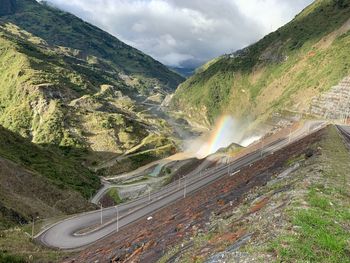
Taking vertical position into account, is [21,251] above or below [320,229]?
below

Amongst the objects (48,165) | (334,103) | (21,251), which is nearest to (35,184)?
(48,165)

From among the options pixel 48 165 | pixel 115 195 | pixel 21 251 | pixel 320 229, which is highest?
pixel 48 165

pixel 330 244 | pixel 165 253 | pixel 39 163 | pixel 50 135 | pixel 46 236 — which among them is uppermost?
pixel 50 135

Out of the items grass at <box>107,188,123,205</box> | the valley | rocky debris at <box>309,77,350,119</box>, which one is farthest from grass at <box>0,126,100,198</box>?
rocky debris at <box>309,77,350,119</box>

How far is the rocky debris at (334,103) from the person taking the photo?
4911 inches

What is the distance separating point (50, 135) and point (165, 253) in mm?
169335

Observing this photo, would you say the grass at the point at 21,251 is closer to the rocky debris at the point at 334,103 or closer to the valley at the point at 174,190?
the valley at the point at 174,190

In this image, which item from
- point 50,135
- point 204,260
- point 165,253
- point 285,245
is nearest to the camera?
point 285,245

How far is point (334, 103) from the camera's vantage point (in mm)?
132875

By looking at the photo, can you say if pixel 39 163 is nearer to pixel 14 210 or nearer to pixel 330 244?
pixel 14 210

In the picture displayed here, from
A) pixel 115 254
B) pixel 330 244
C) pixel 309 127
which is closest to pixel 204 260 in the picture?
pixel 330 244

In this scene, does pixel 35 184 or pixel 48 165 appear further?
pixel 48 165

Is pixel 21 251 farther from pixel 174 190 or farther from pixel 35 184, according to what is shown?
pixel 35 184

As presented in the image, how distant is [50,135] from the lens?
181375mm
